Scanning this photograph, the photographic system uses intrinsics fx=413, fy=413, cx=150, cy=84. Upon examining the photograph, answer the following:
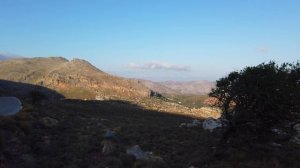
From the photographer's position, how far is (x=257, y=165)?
2703 centimetres

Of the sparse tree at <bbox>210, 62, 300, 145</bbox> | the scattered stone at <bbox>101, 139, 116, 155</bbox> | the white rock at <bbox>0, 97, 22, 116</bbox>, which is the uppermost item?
the sparse tree at <bbox>210, 62, 300, 145</bbox>

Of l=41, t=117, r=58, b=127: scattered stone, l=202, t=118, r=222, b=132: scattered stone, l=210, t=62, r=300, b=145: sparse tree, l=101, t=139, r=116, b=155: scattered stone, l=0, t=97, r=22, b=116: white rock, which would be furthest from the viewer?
l=202, t=118, r=222, b=132: scattered stone

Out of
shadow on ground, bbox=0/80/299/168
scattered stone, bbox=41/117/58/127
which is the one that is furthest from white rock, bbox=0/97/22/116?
scattered stone, bbox=41/117/58/127

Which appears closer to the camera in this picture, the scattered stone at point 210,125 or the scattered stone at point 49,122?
the scattered stone at point 49,122

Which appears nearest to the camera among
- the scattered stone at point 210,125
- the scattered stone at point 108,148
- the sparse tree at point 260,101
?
the sparse tree at point 260,101

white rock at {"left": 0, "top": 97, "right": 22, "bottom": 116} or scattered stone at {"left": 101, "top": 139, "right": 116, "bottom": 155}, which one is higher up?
white rock at {"left": 0, "top": 97, "right": 22, "bottom": 116}

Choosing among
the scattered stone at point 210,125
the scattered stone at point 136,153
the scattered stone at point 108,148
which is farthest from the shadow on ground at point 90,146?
the scattered stone at point 210,125

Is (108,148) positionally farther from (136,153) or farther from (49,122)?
(49,122)

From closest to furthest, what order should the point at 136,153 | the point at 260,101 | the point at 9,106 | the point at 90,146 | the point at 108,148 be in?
the point at 260,101 → the point at 136,153 → the point at 108,148 → the point at 90,146 → the point at 9,106

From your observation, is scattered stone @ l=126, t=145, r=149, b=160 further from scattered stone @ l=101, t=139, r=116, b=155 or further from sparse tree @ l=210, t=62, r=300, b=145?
sparse tree @ l=210, t=62, r=300, b=145

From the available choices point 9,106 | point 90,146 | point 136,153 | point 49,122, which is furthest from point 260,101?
point 9,106

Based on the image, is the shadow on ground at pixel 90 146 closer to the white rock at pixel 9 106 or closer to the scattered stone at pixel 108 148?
the scattered stone at pixel 108 148

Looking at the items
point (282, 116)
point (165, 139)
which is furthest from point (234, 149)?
point (165, 139)

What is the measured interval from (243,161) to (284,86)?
653cm
